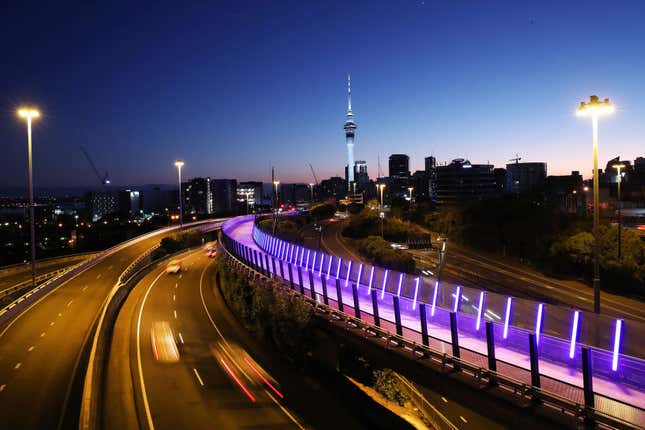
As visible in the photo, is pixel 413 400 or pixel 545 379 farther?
pixel 413 400

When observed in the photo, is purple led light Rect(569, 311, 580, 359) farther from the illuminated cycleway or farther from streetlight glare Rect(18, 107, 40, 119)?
streetlight glare Rect(18, 107, 40, 119)

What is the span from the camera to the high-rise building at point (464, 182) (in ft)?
478

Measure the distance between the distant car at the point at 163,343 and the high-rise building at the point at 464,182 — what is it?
13190cm

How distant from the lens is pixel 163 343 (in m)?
22.5

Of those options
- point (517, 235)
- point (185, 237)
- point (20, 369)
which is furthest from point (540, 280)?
point (185, 237)

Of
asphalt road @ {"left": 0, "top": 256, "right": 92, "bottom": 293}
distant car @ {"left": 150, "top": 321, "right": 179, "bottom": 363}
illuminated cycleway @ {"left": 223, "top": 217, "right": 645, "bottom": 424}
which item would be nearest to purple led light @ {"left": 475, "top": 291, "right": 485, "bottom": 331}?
illuminated cycleway @ {"left": 223, "top": 217, "right": 645, "bottom": 424}

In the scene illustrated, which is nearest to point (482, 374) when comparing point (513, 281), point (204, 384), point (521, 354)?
point (521, 354)

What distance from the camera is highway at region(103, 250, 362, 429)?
15.0 metres

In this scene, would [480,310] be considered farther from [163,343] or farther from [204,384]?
[163,343]

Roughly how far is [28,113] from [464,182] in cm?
14031

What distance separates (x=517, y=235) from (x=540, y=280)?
11684 millimetres

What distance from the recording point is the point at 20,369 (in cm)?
1758

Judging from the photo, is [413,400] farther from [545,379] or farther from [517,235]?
[517,235]

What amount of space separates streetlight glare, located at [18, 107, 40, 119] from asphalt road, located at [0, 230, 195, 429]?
1155cm
